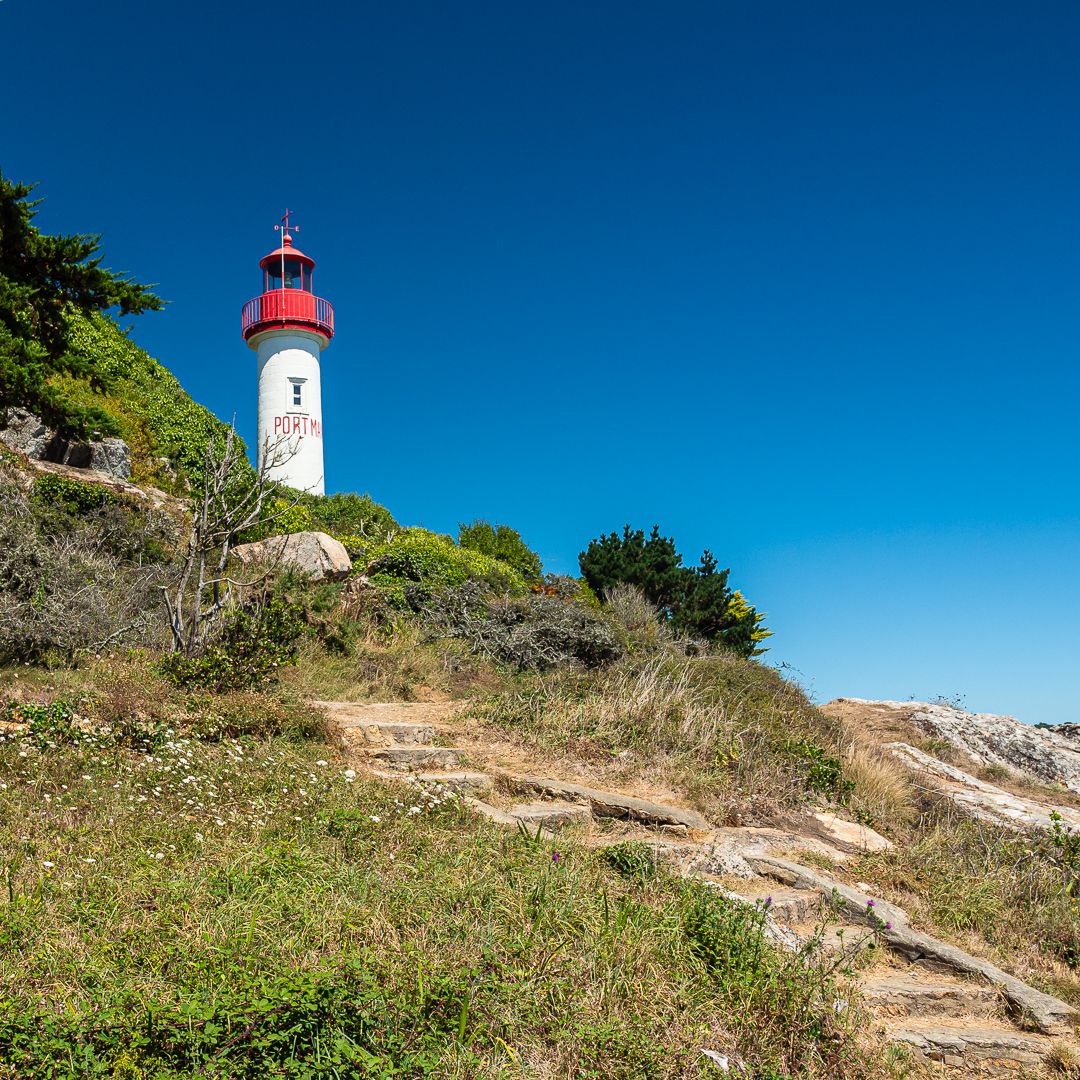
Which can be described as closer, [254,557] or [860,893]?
[860,893]

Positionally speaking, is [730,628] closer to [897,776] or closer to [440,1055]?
[897,776]

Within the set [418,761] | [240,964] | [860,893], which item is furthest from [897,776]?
[240,964]

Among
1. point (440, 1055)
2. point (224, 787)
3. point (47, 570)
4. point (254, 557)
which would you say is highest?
point (254, 557)

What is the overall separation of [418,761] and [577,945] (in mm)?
3445

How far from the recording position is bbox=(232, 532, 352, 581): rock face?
11914mm

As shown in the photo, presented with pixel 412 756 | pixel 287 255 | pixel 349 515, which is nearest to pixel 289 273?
pixel 287 255

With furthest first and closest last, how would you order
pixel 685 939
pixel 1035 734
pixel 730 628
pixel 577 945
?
pixel 730 628 → pixel 1035 734 → pixel 685 939 → pixel 577 945

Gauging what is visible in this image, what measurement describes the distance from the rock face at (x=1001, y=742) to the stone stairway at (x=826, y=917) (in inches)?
327

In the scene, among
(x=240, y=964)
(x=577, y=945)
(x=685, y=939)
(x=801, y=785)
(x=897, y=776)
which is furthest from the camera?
(x=897, y=776)

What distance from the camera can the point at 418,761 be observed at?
664cm

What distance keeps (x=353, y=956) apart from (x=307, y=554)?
31.8 ft

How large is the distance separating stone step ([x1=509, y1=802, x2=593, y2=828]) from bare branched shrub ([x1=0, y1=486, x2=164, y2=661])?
5016mm

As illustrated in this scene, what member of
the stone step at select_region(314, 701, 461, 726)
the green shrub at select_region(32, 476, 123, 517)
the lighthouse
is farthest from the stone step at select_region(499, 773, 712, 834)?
the lighthouse

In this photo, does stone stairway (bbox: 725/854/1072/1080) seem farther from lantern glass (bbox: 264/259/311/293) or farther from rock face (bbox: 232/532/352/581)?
lantern glass (bbox: 264/259/311/293)
